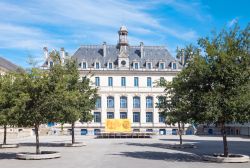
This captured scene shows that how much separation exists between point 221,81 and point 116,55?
212 feet

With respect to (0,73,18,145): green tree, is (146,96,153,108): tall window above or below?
above

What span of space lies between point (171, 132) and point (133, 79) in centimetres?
1406

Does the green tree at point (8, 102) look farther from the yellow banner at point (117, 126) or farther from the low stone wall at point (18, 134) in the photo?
the yellow banner at point (117, 126)

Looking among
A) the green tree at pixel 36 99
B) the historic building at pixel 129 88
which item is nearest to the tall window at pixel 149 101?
the historic building at pixel 129 88

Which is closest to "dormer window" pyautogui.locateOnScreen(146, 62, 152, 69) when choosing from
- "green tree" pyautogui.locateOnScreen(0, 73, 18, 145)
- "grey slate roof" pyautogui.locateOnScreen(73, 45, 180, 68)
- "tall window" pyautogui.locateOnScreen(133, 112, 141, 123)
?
"grey slate roof" pyautogui.locateOnScreen(73, 45, 180, 68)

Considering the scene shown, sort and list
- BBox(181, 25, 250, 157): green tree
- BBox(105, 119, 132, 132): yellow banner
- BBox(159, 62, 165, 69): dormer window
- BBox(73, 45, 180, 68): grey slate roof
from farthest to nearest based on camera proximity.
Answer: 1. BBox(73, 45, 180, 68): grey slate roof
2. BBox(159, 62, 165, 69): dormer window
3. BBox(105, 119, 132, 132): yellow banner
4. BBox(181, 25, 250, 157): green tree

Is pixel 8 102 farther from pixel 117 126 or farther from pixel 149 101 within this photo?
pixel 149 101

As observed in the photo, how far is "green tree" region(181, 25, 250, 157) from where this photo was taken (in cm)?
2338

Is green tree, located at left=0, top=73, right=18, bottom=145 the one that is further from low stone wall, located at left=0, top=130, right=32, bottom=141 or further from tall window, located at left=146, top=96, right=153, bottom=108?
tall window, located at left=146, top=96, right=153, bottom=108

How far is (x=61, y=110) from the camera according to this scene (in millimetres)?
26578

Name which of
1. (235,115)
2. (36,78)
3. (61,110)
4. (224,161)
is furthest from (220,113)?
(36,78)

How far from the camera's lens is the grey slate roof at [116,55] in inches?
3433

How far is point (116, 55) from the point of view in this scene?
8819 cm

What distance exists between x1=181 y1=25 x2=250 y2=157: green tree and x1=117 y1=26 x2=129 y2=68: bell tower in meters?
60.8
